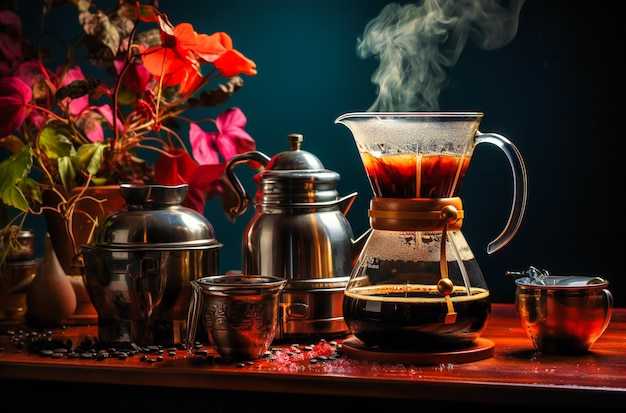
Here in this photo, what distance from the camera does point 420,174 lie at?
1290mm

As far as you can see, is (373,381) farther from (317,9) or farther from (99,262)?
(317,9)

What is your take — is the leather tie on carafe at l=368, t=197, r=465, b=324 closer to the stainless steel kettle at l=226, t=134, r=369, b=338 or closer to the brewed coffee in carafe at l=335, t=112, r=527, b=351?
the brewed coffee in carafe at l=335, t=112, r=527, b=351

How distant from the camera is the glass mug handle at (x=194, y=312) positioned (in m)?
1.29

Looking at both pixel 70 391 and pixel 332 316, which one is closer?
pixel 70 391

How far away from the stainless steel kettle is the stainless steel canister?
0.36ft

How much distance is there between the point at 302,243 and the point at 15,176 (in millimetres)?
525

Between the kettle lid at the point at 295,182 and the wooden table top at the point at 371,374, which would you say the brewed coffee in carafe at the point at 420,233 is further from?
the kettle lid at the point at 295,182

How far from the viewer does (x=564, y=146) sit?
223 centimetres

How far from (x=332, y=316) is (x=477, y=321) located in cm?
28

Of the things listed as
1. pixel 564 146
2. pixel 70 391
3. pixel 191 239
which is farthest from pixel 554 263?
pixel 70 391

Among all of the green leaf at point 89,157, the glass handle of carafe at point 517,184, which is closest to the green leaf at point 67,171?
the green leaf at point 89,157

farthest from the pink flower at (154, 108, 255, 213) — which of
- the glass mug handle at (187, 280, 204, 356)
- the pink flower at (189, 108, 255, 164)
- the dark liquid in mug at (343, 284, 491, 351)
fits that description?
the dark liquid in mug at (343, 284, 491, 351)

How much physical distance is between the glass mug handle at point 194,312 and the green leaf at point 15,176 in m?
0.41

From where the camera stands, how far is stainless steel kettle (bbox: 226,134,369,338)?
1.43m
